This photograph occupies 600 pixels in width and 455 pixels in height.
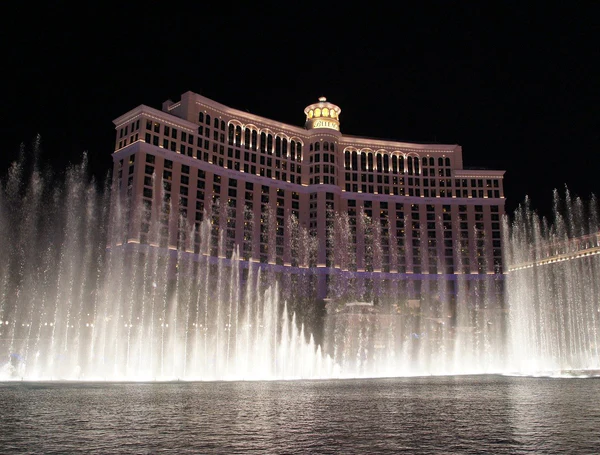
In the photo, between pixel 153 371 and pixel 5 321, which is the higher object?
pixel 5 321

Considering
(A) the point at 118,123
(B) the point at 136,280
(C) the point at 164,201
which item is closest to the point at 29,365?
(B) the point at 136,280

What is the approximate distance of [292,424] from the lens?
45.5 feet

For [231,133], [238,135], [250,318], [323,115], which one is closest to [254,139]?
[238,135]

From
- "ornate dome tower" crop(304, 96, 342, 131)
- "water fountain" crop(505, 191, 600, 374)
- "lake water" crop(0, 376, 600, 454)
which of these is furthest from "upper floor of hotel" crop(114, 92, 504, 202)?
"lake water" crop(0, 376, 600, 454)

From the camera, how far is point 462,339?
267 ft

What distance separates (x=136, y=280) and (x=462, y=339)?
4848 cm

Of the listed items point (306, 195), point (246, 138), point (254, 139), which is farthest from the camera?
point (306, 195)

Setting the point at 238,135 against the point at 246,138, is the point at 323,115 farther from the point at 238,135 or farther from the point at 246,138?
the point at 238,135

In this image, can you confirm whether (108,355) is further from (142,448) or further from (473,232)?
(473,232)

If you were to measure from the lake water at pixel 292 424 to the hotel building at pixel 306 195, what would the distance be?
64.0 metres

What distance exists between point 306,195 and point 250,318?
4455 centimetres

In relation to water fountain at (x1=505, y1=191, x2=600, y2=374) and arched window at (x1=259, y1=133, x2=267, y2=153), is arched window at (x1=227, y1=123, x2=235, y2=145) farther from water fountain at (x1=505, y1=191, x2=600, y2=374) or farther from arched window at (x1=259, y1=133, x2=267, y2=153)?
water fountain at (x1=505, y1=191, x2=600, y2=374)

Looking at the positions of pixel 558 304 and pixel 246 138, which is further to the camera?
pixel 246 138

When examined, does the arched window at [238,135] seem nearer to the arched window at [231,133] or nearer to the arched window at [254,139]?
the arched window at [231,133]
